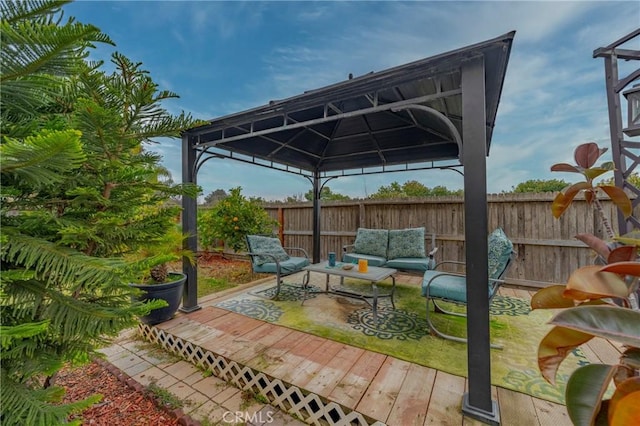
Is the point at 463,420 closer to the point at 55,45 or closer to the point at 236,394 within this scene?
the point at 236,394

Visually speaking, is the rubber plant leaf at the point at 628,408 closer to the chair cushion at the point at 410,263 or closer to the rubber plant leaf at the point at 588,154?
the rubber plant leaf at the point at 588,154

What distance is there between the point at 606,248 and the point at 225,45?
5437mm

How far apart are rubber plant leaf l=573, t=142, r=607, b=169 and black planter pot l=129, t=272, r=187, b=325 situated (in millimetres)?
3613

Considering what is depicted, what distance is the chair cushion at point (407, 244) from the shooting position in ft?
15.6

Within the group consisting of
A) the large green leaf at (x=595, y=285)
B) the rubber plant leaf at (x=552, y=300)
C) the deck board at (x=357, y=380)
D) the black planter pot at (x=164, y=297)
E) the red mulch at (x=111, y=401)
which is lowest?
the red mulch at (x=111, y=401)

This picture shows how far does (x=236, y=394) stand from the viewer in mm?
2006

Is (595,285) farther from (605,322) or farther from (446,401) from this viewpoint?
(446,401)

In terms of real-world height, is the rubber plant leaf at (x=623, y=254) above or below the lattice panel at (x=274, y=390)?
above

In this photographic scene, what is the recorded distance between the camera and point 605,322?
604 millimetres

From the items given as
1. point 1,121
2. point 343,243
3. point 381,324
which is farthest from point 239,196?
point 1,121

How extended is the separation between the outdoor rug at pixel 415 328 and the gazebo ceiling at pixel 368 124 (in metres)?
1.93

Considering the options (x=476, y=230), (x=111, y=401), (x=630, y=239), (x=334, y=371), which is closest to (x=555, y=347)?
(x=630, y=239)

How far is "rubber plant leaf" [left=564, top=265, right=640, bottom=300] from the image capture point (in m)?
0.70

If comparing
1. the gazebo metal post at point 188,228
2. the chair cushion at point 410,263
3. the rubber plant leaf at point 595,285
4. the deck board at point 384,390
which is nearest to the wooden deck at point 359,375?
the deck board at point 384,390
